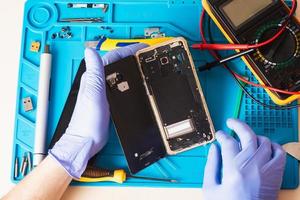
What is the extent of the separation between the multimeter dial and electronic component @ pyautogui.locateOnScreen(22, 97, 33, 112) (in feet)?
1.90

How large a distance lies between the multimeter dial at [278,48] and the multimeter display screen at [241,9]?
47 mm

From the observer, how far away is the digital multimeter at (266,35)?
0.89 meters

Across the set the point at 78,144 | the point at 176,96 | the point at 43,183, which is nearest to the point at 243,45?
the point at 176,96

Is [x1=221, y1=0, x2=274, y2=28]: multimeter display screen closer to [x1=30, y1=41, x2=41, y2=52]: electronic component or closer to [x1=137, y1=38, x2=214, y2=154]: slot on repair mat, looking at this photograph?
[x1=137, y1=38, x2=214, y2=154]: slot on repair mat

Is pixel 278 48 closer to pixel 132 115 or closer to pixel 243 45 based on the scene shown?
pixel 243 45

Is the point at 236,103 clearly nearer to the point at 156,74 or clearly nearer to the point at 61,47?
the point at 156,74

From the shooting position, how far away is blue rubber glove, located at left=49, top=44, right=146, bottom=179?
884 millimetres

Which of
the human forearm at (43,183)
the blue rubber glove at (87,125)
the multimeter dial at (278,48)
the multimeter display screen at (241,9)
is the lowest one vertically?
the human forearm at (43,183)

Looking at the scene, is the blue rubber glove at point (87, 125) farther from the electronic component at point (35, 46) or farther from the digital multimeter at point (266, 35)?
the digital multimeter at point (266, 35)

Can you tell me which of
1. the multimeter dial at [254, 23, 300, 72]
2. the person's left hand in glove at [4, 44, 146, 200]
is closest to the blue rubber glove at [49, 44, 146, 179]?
the person's left hand in glove at [4, 44, 146, 200]

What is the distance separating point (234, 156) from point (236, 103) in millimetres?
177

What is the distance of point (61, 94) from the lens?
1.00 metres

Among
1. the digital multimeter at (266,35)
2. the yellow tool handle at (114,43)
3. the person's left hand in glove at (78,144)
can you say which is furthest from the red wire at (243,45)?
the person's left hand in glove at (78,144)

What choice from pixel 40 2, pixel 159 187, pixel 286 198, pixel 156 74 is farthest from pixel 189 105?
pixel 40 2
